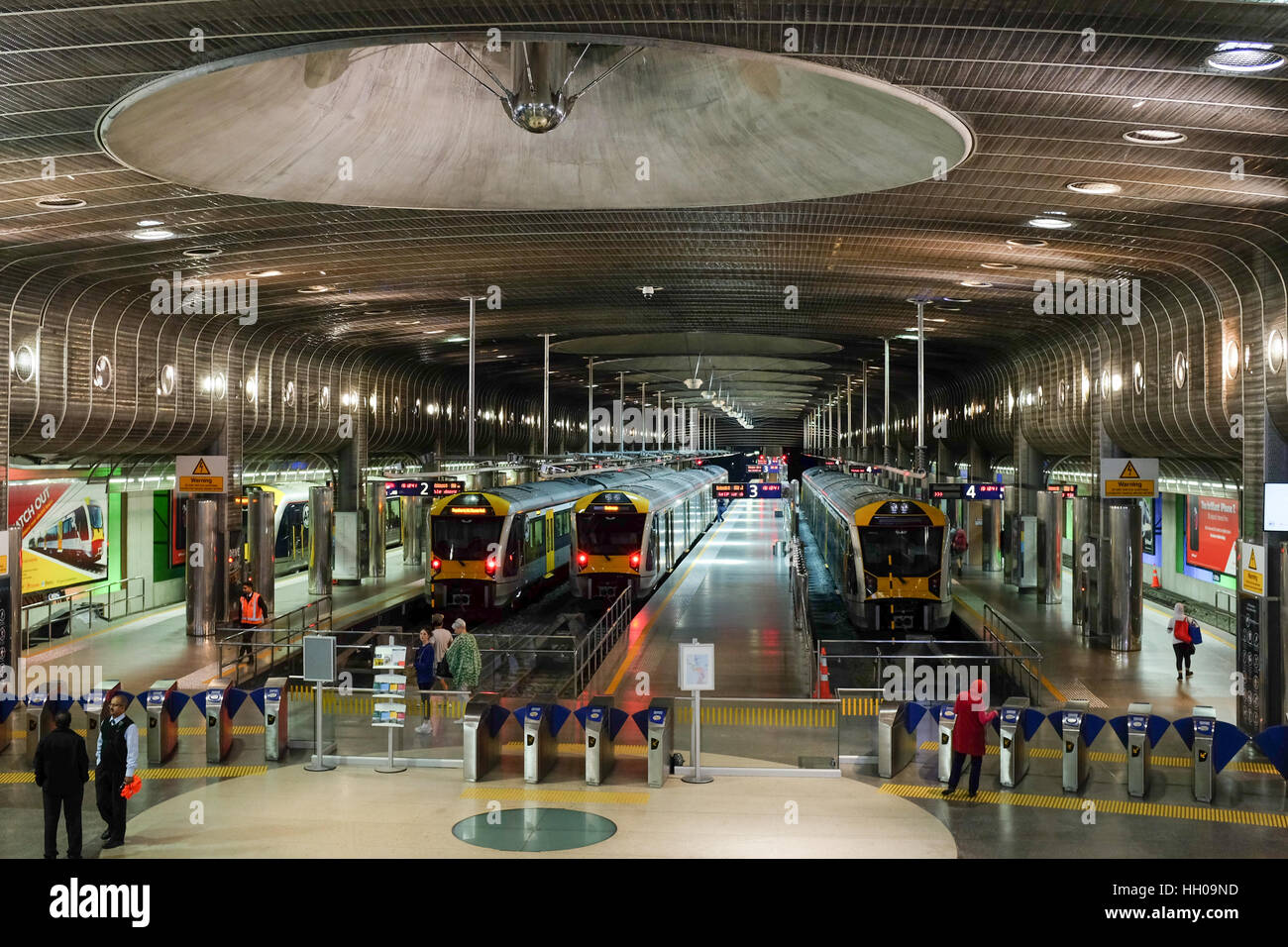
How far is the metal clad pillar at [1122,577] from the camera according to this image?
21688mm

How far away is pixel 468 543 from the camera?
24.3 meters

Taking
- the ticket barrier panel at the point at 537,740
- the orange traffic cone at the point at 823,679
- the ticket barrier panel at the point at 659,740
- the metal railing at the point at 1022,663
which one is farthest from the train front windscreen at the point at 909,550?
the ticket barrier panel at the point at 537,740

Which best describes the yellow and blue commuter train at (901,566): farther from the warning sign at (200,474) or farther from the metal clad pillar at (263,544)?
the metal clad pillar at (263,544)

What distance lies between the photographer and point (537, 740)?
12.2m

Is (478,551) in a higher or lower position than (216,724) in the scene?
higher

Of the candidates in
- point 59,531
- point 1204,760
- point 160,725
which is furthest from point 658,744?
point 59,531

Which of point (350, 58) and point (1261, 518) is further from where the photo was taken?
point (1261, 518)

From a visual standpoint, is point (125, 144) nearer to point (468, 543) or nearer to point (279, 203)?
point (279, 203)

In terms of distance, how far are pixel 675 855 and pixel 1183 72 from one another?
7049 millimetres

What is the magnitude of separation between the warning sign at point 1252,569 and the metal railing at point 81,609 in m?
18.1

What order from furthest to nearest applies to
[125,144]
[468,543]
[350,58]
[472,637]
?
[468,543]
[472,637]
[350,58]
[125,144]

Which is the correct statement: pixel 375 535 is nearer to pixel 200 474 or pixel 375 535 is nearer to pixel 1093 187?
pixel 200 474

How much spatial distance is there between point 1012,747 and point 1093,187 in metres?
5.82
